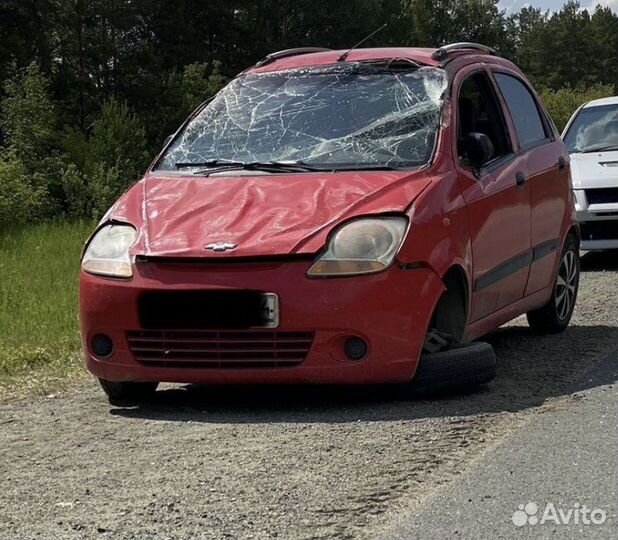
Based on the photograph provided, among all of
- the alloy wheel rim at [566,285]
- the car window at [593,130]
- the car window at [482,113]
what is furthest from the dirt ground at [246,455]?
the car window at [593,130]

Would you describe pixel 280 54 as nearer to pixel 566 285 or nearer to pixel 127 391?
pixel 566 285

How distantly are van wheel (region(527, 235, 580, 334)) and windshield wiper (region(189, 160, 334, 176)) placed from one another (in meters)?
2.34

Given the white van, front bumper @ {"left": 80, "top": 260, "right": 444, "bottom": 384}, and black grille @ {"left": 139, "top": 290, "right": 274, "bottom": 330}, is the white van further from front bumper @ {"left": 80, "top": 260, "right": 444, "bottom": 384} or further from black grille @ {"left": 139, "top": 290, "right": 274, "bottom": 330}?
black grille @ {"left": 139, "top": 290, "right": 274, "bottom": 330}

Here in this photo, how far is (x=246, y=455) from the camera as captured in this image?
4898mm

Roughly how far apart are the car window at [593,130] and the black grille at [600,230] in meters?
1.23

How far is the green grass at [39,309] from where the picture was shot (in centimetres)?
751

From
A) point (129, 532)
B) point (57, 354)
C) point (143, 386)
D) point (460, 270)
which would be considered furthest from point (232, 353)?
point (57, 354)

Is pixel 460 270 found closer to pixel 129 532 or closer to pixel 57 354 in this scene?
pixel 129 532

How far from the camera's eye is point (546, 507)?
411 centimetres

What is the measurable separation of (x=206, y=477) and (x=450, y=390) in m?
1.75

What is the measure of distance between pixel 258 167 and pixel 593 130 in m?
7.92

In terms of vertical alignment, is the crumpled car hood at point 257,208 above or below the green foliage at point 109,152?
above

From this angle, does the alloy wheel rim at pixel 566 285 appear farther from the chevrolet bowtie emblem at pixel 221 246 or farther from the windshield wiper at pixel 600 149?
the windshield wiper at pixel 600 149

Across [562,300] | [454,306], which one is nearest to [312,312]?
[454,306]
